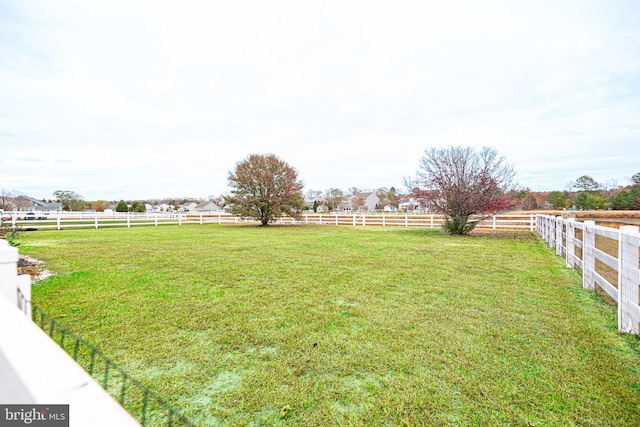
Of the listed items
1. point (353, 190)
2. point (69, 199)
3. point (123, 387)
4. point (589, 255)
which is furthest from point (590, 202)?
point (69, 199)

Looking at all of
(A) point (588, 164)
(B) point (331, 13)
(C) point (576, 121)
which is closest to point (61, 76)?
(B) point (331, 13)

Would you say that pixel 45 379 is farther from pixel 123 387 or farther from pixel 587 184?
pixel 587 184

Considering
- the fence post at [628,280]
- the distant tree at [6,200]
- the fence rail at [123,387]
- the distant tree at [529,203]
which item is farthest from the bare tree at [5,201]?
the distant tree at [529,203]

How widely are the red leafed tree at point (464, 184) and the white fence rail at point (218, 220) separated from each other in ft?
11.2

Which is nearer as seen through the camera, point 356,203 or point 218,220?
point 218,220

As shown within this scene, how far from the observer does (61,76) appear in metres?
12.9

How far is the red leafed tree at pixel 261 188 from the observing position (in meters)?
20.2

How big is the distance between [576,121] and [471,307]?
78.6 feet

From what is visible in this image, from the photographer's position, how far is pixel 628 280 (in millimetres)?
3018

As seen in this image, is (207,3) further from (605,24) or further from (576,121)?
(576,121)

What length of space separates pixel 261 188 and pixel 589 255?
1800 centimetres

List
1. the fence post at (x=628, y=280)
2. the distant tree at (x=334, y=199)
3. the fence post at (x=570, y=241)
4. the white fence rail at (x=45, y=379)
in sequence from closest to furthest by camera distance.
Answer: the white fence rail at (x=45, y=379) < the fence post at (x=628, y=280) < the fence post at (x=570, y=241) < the distant tree at (x=334, y=199)

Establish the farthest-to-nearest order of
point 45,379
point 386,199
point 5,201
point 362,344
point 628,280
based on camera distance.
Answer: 1. point 386,199
2. point 5,201
3. point 628,280
4. point 362,344
5. point 45,379

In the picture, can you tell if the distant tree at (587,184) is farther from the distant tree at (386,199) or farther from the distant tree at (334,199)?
the distant tree at (334,199)
